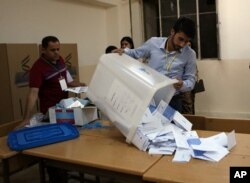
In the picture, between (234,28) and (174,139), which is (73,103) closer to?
(174,139)

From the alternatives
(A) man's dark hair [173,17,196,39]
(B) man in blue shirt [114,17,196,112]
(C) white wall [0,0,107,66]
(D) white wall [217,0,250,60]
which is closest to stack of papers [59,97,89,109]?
(B) man in blue shirt [114,17,196,112]

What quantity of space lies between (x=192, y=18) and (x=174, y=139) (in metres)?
3.86

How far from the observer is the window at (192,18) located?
505 cm

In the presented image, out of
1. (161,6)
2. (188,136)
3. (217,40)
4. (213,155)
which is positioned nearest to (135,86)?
(188,136)

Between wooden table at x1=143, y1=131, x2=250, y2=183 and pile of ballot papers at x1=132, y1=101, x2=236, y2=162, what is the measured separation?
0.14 ft

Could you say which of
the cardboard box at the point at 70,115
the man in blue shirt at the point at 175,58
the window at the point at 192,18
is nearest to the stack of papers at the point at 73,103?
the cardboard box at the point at 70,115

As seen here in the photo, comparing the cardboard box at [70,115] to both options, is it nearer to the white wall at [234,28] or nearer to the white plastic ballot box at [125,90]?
the white plastic ballot box at [125,90]

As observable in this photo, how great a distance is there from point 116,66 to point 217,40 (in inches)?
136

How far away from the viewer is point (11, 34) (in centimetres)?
360

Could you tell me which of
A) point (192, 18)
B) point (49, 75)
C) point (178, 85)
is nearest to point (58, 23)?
point (49, 75)

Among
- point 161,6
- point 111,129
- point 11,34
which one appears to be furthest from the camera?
point 161,6

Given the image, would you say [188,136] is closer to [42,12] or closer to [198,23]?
[42,12]

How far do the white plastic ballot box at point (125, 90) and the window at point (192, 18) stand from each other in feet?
10.9

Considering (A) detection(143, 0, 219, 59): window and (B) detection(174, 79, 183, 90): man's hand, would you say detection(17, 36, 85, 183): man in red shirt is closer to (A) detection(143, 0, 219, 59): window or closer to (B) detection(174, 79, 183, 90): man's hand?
(B) detection(174, 79, 183, 90): man's hand
